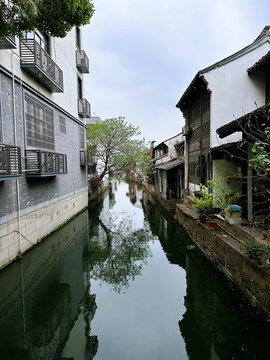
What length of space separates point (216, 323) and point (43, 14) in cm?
688

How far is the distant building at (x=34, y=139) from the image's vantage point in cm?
675

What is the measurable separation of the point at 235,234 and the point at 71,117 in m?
11.8

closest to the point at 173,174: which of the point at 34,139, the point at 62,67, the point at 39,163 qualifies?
the point at 62,67

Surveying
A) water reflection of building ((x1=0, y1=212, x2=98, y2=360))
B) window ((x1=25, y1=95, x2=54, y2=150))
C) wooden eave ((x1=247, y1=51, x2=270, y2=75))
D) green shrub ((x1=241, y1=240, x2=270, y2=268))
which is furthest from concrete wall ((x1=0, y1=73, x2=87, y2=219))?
wooden eave ((x1=247, y1=51, x2=270, y2=75))

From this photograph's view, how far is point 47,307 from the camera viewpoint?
211 inches

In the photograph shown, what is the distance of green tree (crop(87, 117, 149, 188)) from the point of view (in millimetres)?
21672

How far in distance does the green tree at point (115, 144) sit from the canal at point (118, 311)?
14113 millimetres

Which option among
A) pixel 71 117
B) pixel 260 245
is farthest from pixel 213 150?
pixel 71 117

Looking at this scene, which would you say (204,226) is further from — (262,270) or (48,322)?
(48,322)

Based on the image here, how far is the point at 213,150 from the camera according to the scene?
930cm

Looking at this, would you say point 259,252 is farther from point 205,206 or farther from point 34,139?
point 34,139

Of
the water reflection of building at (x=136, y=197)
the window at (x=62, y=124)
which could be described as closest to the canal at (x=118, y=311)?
the window at (x=62, y=124)

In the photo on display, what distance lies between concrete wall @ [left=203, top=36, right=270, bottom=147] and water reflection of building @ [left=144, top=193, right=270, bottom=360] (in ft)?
19.8

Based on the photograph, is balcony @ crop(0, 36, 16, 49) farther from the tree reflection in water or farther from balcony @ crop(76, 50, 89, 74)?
balcony @ crop(76, 50, 89, 74)
